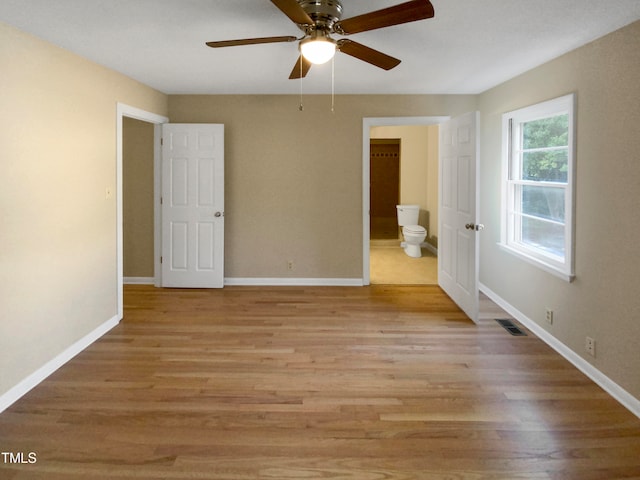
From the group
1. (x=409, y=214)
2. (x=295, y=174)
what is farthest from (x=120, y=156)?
(x=409, y=214)

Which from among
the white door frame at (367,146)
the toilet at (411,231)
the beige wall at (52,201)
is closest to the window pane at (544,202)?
the white door frame at (367,146)

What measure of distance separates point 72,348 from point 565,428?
3.32 m

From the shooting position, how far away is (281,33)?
3148 mm

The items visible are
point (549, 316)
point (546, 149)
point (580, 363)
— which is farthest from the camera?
point (546, 149)

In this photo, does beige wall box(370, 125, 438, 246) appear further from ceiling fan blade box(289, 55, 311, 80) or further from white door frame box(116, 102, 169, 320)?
ceiling fan blade box(289, 55, 311, 80)

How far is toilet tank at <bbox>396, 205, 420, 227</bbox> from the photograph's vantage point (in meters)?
8.23

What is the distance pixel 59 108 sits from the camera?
10.9 feet

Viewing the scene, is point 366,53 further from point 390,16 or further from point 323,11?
point 390,16

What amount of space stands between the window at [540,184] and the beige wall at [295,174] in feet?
4.02

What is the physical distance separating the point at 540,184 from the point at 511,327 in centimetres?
129

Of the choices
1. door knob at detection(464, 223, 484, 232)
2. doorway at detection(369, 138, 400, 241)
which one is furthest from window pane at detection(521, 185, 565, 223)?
doorway at detection(369, 138, 400, 241)

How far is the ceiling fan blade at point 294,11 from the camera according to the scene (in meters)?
2.07

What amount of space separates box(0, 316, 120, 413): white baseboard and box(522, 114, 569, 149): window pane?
411 centimetres

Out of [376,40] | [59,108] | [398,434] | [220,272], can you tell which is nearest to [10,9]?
[59,108]
